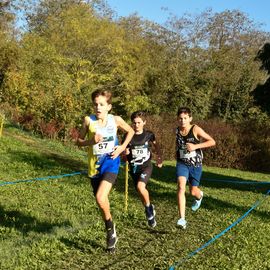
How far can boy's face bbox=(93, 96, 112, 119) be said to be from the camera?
5.53 m

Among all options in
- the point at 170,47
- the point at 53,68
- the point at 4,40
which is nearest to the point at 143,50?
the point at 170,47

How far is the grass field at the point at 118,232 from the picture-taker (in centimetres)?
546

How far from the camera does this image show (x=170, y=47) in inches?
1601

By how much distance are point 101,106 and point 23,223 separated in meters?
2.58

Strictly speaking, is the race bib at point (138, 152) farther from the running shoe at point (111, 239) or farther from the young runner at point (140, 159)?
the running shoe at point (111, 239)

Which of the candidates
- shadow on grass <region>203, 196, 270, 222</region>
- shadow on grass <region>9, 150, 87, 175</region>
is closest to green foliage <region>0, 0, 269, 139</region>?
shadow on grass <region>9, 150, 87, 175</region>

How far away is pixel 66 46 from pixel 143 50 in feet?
29.2

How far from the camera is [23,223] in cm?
694

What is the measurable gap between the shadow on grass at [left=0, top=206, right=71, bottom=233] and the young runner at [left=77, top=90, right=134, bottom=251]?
151 cm

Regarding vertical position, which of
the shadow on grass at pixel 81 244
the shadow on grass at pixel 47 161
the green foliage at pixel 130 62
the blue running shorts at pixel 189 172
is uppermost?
the green foliage at pixel 130 62

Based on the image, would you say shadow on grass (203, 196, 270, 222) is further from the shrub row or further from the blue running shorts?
the shrub row

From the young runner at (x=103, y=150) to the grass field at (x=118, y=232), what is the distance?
545mm

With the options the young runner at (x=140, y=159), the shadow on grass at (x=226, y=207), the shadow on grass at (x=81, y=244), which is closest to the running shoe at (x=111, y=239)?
the shadow on grass at (x=81, y=244)

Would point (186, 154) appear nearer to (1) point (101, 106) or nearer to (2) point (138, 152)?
(2) point (138, 152)
